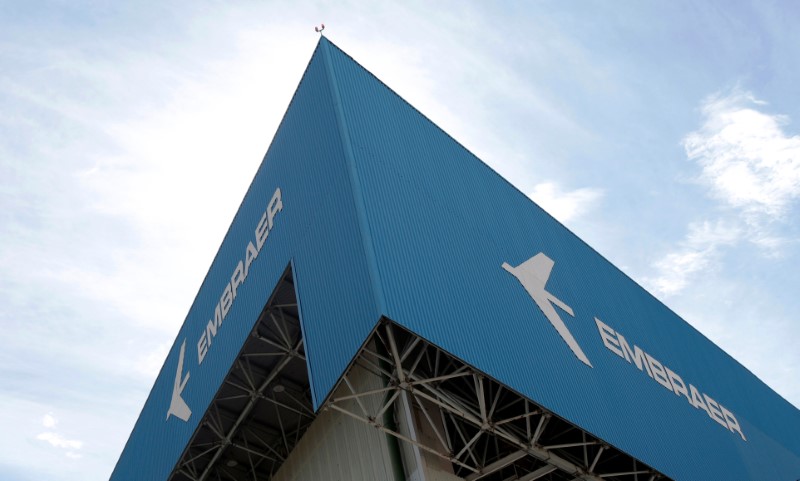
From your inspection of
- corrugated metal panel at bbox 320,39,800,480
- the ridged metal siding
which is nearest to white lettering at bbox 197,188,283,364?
the ridged metal siding

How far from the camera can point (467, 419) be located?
59.6ft

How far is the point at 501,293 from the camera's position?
20.0 m

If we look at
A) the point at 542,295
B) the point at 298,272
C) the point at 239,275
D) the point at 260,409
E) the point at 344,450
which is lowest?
the point at 344,450

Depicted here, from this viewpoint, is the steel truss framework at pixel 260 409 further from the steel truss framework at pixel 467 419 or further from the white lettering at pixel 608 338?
the white lettering at pixel 608 338

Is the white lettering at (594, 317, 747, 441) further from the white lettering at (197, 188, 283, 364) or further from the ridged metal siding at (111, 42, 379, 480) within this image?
the white lettering at (197, 188, 283, 364)

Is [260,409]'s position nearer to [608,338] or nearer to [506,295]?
[506,295]

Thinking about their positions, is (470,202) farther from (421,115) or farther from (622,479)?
(622,479)

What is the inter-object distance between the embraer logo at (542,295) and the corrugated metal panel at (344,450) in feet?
17.4

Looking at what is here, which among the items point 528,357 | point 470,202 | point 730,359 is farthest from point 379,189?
point 730,359

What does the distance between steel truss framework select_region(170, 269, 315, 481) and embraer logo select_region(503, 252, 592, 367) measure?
685 cm

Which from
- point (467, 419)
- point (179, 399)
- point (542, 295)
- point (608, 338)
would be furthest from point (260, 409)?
point (608, 338)

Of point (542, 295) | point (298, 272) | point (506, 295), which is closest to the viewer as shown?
point (298, 272)

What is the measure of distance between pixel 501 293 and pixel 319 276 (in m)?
5.03

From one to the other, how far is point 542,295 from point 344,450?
744 centimetres
